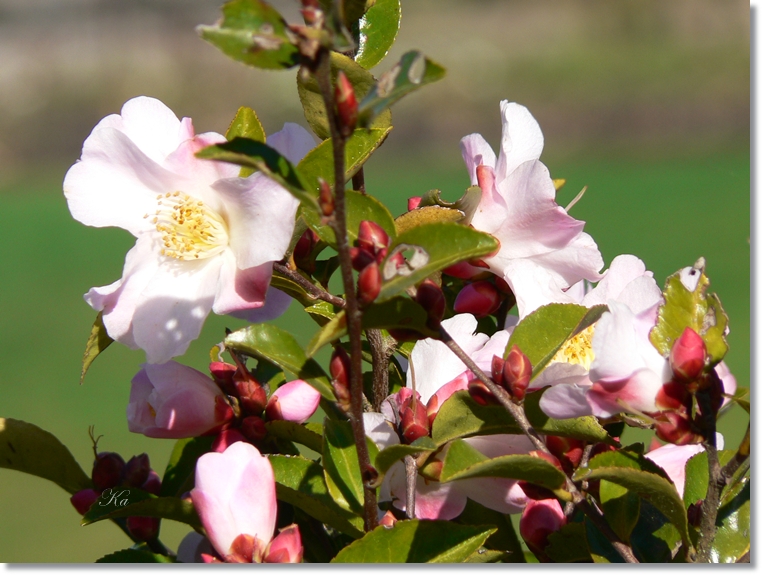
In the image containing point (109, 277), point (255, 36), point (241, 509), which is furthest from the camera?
point (109, 277)

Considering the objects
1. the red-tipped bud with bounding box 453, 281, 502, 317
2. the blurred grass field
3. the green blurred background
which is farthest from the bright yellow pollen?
the blurred grass field

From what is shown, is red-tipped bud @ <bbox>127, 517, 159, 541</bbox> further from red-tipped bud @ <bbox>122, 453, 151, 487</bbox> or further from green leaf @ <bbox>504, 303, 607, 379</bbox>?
green leaf @ <bbox>504, 303, 607, 379</bbox>

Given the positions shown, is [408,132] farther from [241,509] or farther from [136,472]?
[241,509]

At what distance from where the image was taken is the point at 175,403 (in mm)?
449

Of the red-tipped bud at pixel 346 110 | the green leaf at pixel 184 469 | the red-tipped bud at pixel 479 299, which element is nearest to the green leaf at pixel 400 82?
the red-tipped bud at pixel 346 110

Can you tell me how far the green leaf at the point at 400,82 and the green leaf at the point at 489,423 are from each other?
17 cm

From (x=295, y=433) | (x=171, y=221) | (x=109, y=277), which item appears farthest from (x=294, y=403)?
(x=109, y=277)

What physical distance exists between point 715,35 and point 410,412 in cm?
895

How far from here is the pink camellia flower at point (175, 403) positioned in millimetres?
451

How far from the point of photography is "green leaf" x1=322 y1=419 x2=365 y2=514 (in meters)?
0.42

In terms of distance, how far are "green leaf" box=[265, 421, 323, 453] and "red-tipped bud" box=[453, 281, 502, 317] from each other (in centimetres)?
11

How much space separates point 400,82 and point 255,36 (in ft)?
0.17

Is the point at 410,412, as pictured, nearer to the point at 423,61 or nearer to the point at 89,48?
the point at 423,61

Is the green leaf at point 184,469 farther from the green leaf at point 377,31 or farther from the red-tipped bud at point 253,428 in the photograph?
the green leaf at point 377,31
